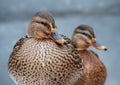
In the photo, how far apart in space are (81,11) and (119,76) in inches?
22.6

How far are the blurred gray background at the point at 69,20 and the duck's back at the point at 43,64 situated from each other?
1359mm

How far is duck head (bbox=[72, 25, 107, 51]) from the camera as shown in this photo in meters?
3.70

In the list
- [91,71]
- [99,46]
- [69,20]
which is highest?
[69,20]

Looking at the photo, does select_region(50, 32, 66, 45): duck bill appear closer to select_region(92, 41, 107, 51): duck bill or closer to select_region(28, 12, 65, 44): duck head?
select_region(28, 12, 65, 44): duck head

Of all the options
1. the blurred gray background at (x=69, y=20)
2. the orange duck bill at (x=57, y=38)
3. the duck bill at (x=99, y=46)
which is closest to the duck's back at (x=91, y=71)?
the duck bill at (x=99, y=46)

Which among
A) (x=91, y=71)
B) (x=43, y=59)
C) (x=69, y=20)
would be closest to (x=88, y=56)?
(x=91, y=71)

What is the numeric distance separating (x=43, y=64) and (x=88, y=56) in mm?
375

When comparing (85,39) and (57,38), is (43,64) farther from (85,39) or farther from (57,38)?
(85,39)

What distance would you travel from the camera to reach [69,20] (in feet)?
16.6

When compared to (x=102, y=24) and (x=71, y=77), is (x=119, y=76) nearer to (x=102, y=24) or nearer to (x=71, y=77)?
(x=102, y=24)

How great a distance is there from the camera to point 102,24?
A: 16.9 ft

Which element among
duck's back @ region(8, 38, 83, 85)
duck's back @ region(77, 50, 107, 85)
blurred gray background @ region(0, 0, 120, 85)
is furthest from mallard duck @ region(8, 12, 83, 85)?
blurred gray background @ region(0, 0, 120, 85)

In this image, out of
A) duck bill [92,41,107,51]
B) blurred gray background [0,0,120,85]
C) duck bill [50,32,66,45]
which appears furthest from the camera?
blurred gray background [0,0,120,85]

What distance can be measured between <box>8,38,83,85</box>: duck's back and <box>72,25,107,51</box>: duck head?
143 millimetres
